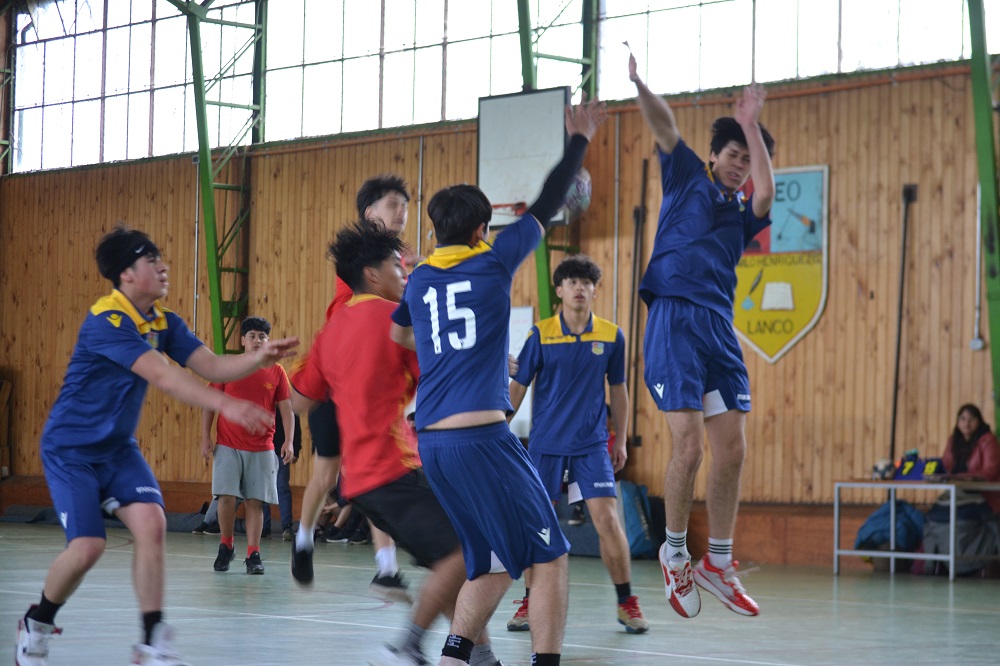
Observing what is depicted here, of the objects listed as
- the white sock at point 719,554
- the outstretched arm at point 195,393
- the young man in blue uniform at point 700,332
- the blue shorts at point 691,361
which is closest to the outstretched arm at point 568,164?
the young man in blue uniform at point 700,332

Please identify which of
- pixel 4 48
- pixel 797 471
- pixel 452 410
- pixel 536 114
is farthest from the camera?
pixel 4 48

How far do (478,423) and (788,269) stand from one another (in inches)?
472

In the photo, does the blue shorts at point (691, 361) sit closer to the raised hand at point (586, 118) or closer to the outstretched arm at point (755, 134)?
the outstretched arm at point (755, 134)

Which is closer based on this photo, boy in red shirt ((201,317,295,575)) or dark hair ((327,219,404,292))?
dark hair ((327,219,404,292))

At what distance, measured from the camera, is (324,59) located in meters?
22.0

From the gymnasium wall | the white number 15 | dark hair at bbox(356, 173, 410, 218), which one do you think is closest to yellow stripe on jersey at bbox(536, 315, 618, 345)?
dark hair at bbox(356, 173, 410, 218)

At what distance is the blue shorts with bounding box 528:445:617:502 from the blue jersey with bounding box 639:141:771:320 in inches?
99.0

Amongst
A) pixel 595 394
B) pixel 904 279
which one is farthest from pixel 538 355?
pixel 904 279

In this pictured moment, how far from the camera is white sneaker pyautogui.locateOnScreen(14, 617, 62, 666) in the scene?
20.9 ft

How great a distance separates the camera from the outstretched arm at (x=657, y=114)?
21.7 ft

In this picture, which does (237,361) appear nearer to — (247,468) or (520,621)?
(520,621)

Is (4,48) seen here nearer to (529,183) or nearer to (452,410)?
(529,183)

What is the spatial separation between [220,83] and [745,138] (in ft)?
57.6

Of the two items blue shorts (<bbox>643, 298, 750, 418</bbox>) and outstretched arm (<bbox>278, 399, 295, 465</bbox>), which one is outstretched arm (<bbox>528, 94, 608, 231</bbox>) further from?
outstretched arm (<bbox>278, 399, 295, 465</bbox>)
